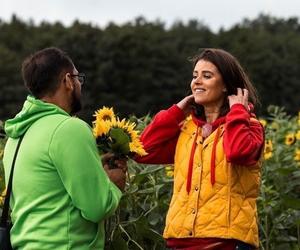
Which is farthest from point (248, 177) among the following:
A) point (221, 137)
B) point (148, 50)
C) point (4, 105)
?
point (148, 50)

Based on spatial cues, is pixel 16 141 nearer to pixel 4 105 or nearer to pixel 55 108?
pixel 55 108

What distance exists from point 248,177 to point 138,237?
1201mm

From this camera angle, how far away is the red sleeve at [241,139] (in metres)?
3.56

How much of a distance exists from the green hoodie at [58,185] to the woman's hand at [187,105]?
0.72 m

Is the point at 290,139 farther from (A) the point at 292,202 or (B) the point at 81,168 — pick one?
(B) the point at 81,168

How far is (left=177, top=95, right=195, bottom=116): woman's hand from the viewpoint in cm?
400

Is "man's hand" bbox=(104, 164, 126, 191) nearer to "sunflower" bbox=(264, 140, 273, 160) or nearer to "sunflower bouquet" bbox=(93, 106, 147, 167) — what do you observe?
"sunflower bouquet" bbox=(93, 106, 147, 167)

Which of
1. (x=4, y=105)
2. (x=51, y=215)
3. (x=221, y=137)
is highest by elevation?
(x=221, y=137)

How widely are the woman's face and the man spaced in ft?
1.77

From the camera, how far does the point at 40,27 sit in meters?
48.8

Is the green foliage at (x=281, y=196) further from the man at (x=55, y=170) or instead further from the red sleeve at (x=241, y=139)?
the man at (x=55, y=170)

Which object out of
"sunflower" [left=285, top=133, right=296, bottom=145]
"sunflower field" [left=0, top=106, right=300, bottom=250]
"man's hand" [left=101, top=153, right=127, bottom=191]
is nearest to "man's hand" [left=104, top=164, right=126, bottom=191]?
"man's hand" [left=101, top=153, right=127, bottom=191]

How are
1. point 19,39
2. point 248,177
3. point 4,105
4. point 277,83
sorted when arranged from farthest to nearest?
point 19,39, point 277,83, point 4,105, point 248,177

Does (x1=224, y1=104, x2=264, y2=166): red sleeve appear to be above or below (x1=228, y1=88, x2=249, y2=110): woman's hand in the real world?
below
